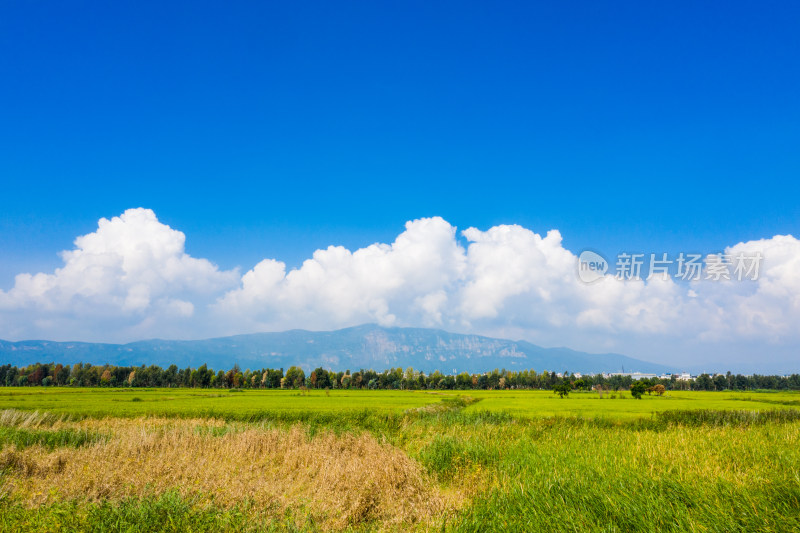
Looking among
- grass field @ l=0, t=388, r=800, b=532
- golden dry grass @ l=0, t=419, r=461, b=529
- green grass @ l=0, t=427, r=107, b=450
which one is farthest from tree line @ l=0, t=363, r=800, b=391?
grass field @ l=0, t=388, r=800, b=532

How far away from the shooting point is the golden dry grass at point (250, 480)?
873cm

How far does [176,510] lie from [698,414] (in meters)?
35.2

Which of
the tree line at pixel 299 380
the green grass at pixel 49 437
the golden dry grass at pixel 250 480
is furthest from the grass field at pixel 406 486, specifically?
the tree line at pixel 299 380

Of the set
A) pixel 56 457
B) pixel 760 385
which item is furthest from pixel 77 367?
pixel 760 385

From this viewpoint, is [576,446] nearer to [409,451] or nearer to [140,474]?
[409,451]

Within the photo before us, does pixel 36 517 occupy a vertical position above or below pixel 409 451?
above

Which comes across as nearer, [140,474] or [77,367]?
[140,474]

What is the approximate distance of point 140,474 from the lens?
1032 cm

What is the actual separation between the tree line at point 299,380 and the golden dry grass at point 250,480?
376 ft

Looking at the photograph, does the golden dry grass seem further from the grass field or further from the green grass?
the green grass

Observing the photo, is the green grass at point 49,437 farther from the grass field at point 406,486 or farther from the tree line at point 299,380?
the tree line at point 299,380

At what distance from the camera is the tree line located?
126 meters

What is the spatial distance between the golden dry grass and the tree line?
115 meters

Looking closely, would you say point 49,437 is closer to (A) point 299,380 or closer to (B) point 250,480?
(B) point 250,480
